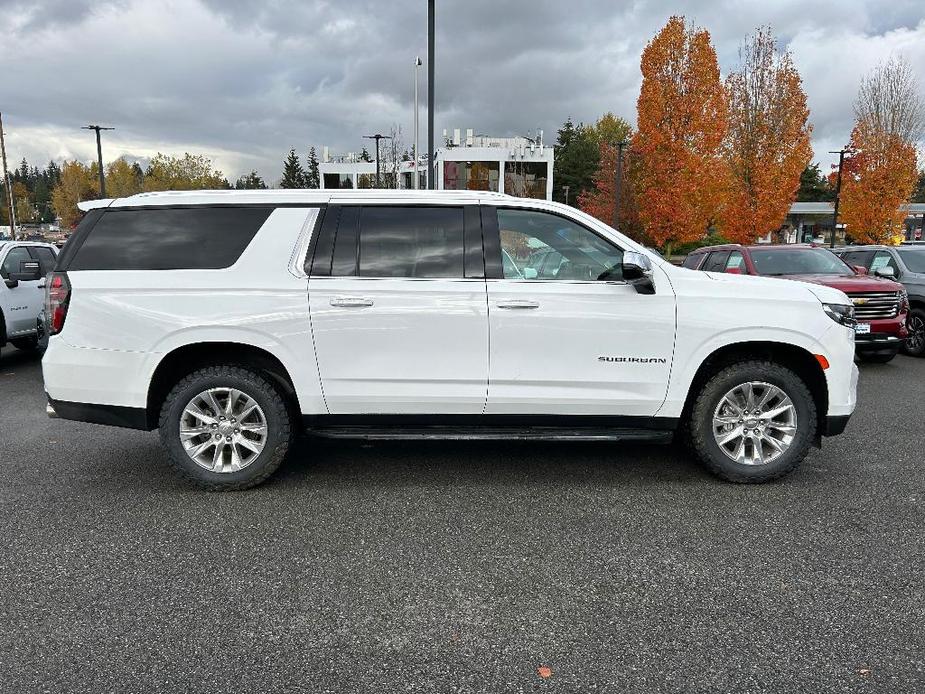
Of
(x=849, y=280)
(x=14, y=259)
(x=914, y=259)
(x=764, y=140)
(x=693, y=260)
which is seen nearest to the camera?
(x=849, y=280)

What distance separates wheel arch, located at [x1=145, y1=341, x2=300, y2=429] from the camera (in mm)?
4438

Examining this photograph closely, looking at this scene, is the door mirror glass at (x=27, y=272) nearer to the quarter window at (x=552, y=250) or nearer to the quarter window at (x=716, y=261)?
the quarter window at (x=552, y=250)

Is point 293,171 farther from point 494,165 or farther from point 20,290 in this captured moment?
point 20,290

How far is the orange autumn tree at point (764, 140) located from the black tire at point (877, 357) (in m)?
16.0

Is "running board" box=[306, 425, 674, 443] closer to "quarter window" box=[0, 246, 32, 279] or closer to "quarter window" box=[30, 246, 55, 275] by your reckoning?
"quarter window" box=[0, 246, 32, 279]

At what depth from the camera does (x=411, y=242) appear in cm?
442

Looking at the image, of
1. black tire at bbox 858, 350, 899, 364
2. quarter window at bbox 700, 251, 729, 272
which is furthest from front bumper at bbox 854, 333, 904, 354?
Answer: quarter window at bbox 700, 251, 729, 272

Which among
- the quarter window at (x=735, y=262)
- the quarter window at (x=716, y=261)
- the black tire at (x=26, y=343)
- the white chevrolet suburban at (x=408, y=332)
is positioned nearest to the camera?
the white chevrolet suburban at (x=408, y=332)

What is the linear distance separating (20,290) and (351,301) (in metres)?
7.86

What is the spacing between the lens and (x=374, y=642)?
275cm

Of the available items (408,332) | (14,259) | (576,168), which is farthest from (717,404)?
(576,168)

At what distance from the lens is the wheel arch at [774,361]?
453 cm

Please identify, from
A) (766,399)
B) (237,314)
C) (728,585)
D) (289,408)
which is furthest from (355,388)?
(766,399)

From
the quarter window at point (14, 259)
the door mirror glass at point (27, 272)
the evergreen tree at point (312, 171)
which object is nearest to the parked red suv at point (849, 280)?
the door mirror glass at point (27, 272)
